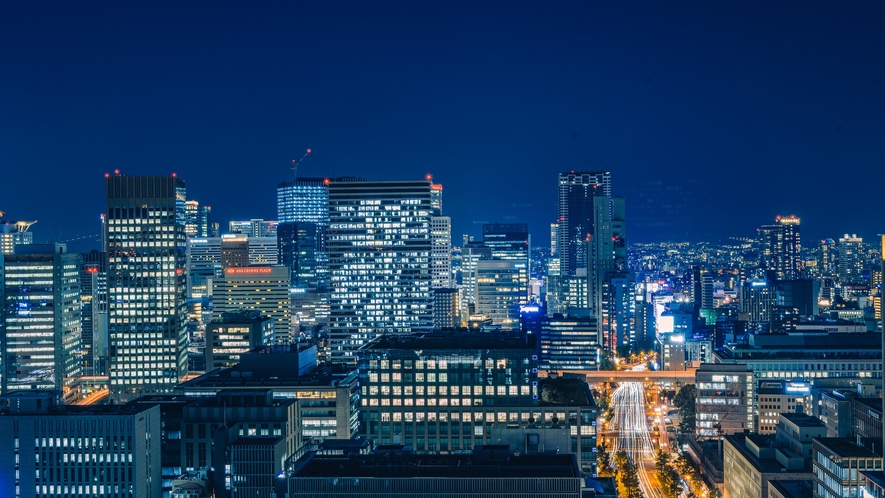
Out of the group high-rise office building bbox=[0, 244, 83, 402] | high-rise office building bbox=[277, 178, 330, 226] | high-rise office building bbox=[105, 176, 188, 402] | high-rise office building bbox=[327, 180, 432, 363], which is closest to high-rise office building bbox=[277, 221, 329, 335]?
high-rise office building bbox=[277, 178, 330, 226]

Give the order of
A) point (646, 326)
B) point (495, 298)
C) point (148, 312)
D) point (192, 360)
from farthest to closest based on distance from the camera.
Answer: point (495, 298) < point (646, 326) < point (192, 360) < point (148, 312)

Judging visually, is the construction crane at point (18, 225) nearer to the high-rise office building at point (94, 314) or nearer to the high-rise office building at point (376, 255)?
the high-rise office building at point (94, 314)

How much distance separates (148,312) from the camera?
7681cm

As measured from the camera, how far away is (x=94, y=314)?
319 ft

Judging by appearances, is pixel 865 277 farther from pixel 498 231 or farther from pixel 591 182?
pixel 498 231

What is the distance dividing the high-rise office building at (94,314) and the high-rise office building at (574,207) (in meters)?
58.4

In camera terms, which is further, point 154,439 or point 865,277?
point 865,277

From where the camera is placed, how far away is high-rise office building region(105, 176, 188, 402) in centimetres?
7612

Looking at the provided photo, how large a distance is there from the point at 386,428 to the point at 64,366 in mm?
45909

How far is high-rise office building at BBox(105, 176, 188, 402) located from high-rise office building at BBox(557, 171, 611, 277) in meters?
67.1

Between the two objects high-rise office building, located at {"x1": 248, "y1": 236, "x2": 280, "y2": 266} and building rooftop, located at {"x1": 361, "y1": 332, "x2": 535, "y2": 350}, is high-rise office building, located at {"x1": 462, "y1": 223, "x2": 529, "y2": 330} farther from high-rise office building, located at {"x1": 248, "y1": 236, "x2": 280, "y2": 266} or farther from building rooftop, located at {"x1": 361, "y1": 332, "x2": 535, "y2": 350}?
building rooftop, located at {"x1": 361, "y1": 332, "x2": 535, "y2": 350}

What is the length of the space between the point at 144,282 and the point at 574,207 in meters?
76.6

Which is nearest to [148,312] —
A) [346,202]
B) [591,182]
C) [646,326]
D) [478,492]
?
[346,202]

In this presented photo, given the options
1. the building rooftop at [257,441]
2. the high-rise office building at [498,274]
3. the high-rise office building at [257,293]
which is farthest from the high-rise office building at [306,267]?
the building rooftop at [257,441]
